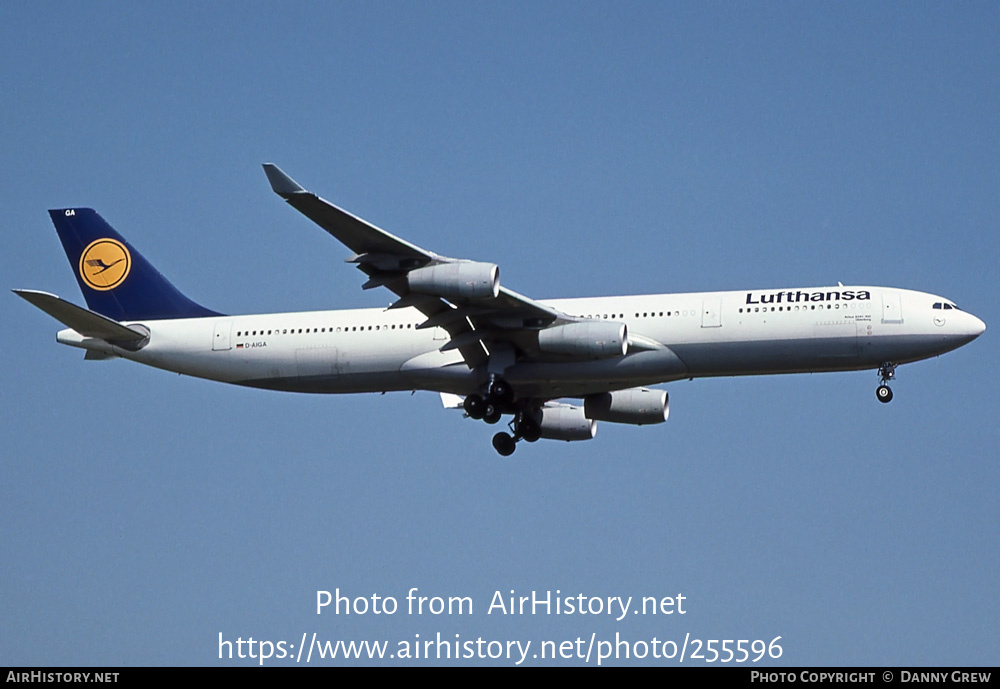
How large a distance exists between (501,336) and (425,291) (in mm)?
4339

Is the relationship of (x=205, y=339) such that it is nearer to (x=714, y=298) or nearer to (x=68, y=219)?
(x=68, y=219)

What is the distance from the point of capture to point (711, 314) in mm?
42719

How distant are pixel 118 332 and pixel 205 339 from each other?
2765mm

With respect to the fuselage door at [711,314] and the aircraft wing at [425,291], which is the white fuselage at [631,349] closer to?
the fuselage door at [711,314]

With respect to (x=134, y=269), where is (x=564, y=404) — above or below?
below

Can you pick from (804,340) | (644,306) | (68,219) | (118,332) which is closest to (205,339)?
(118,332)

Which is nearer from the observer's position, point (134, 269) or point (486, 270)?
point (486, 270)

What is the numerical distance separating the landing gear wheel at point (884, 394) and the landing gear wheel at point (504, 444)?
11976mm

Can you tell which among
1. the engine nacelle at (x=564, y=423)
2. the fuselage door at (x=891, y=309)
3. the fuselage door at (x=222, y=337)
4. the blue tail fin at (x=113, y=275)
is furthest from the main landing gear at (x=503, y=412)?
the fuselage door at (x=891, y=309)

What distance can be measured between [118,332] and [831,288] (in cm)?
2245

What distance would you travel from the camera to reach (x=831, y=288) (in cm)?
4331
